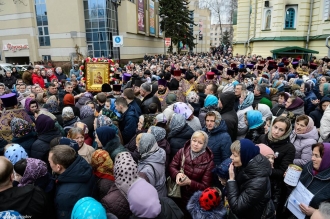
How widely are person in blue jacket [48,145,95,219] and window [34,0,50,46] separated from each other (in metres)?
33.6

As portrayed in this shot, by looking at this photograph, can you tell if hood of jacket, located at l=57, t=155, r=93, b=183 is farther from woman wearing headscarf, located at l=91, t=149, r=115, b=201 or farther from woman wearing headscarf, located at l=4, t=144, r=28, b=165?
woman wearing headscarf, located at l=4, t=144, r=28, b=165

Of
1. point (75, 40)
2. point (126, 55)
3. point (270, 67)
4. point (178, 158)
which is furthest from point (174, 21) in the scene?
point (178, 158)

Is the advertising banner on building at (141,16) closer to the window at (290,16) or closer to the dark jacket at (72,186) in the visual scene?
the window at (290,16)

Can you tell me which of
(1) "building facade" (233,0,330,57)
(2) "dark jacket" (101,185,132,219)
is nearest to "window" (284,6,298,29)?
(1) "building facade" (233,0,330,57)

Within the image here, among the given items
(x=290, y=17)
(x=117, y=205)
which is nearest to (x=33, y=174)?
(x=117, y=205)

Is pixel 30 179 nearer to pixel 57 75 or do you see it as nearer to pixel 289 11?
pixel 57 75

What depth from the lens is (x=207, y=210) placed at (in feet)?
8.30

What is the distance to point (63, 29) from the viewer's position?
29562mm

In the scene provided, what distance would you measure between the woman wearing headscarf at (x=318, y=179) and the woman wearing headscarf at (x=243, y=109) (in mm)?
1843

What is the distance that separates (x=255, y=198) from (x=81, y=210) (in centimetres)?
157

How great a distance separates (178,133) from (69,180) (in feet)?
5.82

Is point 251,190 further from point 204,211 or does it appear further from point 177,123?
point 177,123

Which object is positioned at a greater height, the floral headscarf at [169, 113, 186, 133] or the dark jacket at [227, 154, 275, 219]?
the floral headscarf at [169, 113, 186, 133]

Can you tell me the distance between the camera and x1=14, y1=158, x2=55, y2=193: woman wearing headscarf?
2.38 metres
